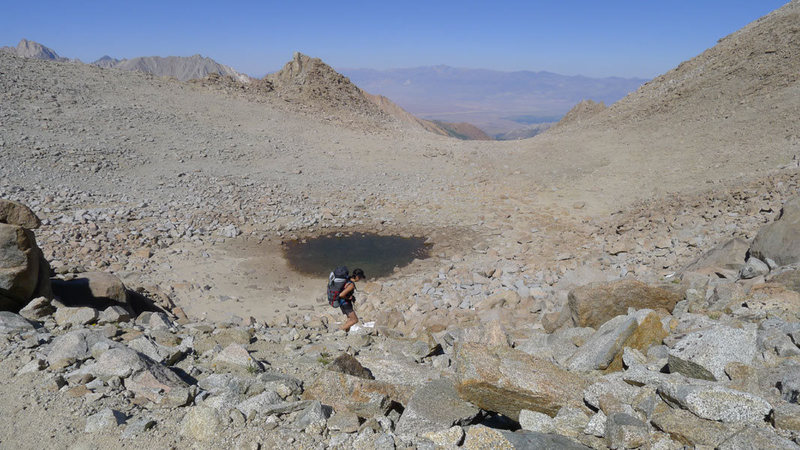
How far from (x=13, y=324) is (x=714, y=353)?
7.62 metres

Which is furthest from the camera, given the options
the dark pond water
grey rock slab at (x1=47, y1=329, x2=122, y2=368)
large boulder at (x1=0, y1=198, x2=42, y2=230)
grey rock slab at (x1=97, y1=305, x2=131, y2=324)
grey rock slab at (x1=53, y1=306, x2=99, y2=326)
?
the dark pond water

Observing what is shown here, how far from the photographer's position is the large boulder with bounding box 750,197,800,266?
291 inches

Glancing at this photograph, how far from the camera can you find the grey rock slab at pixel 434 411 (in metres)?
4.05

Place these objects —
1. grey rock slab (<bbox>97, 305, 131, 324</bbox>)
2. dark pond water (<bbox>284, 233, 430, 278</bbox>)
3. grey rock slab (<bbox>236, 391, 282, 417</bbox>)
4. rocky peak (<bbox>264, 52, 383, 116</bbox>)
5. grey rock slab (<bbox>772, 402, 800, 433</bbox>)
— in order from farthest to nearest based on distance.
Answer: rocky peak (<bbox>264, 52, 383, 116</bbox>)
dark pond water (<bbox>284, 233, 430, 278</bbox>)
grey rock slab (<bbox>97, 305, 131, 324</bbox>)
grey rock slab (<bbox>236, 391, 282, 417</bbox>)
grey rock slab (<bbox>772, 402, 800, 433</bbox>)

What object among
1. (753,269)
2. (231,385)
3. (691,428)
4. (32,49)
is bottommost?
(231,385)

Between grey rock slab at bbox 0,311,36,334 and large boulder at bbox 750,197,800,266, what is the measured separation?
1062 cm

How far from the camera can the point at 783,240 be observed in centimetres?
762

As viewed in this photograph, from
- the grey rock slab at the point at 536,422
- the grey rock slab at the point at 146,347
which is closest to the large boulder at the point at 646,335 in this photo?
the grey rock slab at the point at 536,422

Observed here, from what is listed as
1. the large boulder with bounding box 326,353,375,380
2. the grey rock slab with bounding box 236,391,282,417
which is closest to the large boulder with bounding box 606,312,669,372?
the large boulder with bounding box 326,353,375,380

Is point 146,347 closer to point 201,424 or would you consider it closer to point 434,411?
point 201,424

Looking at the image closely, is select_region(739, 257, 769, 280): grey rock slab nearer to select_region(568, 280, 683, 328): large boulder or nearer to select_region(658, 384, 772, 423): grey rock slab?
select_region(568, 280, 683, 328): large boulder

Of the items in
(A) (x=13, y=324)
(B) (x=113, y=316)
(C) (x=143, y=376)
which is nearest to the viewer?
(C) (x=143, y=376)

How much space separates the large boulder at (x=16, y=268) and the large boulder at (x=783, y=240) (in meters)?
11.2

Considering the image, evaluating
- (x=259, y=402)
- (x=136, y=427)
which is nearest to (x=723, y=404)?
(x=259, y=402)
